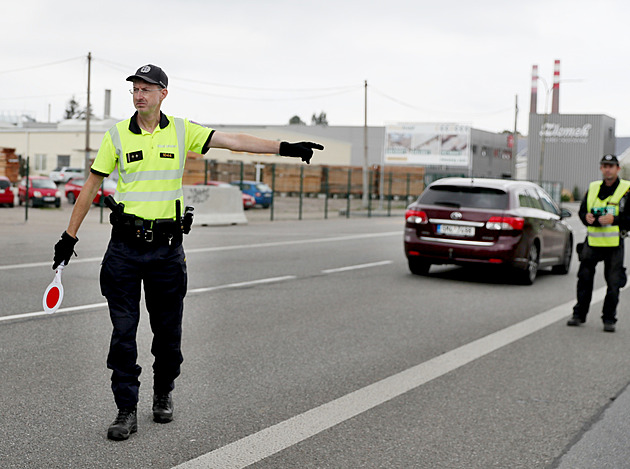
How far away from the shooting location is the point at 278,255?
53.4 feet

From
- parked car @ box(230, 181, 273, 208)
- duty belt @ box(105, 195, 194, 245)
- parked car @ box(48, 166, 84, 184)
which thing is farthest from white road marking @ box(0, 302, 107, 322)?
parked car @ box(48, 166, 84, 184)

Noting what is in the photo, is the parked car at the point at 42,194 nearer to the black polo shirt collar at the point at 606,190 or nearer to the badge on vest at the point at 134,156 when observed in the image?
the black polo shirt collar at the point at 606,190

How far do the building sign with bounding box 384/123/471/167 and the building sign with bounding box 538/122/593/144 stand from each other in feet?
36.3

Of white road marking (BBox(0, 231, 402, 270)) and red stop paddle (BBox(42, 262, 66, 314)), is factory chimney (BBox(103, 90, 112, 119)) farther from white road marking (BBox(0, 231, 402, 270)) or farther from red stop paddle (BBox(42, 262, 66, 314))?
red stop paddle (BBox(42, 262, 66, 314))

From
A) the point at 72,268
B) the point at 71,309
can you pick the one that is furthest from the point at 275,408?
the point at 72,268

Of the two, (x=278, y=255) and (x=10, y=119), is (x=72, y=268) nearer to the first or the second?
(x=278, y=255)

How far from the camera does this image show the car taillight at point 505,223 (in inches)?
496

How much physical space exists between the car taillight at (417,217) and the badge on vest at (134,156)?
8725mm

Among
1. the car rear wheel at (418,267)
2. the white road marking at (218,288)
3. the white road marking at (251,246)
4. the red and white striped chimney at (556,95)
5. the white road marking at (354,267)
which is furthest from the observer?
the red and white striped chimney at (556,95)

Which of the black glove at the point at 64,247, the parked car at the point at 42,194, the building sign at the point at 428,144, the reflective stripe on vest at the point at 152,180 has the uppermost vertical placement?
the building sign at the point at 428,144

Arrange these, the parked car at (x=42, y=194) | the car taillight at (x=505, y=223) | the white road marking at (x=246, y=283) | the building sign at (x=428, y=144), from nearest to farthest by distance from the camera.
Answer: the white road marking at (x=246, y=283) < the car taillight at (x=505, y=223) < the parked car at (x=42, y=194) < the building sign at (x=428, y=144)

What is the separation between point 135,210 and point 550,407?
2.96 meters

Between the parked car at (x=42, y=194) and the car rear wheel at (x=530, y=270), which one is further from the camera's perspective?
the parked car at (x=42, y=194)

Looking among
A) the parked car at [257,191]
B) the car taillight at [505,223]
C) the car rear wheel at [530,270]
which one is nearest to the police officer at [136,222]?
the car taillight at [505,223]
